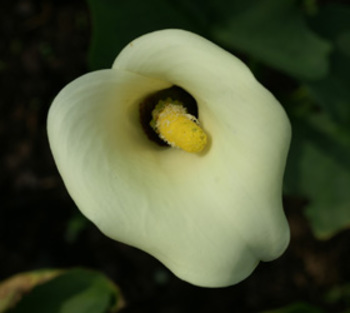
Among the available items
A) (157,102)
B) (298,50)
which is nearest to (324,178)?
(298,50)

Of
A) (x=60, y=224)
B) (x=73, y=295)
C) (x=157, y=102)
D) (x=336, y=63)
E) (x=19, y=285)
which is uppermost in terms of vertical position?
(x=157, y=102)

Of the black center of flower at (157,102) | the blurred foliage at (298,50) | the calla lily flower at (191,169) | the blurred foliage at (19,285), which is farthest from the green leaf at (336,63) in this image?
the blurred foliage at (19,285)

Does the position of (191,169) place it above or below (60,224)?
above

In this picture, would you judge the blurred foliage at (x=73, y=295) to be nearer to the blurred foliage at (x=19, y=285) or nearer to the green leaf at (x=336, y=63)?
the blurred foliage at (x=19, y=285)

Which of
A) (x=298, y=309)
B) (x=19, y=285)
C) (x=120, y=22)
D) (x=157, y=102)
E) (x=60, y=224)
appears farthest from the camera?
(x=60, y=224)

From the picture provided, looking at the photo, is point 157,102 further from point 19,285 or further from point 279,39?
point 19,285

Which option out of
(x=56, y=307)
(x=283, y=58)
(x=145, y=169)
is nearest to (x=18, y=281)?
(x=56, y=307)

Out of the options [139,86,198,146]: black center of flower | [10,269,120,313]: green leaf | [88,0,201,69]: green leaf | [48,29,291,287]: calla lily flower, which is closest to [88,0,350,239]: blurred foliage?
[88,0,201,69]: green leaf
